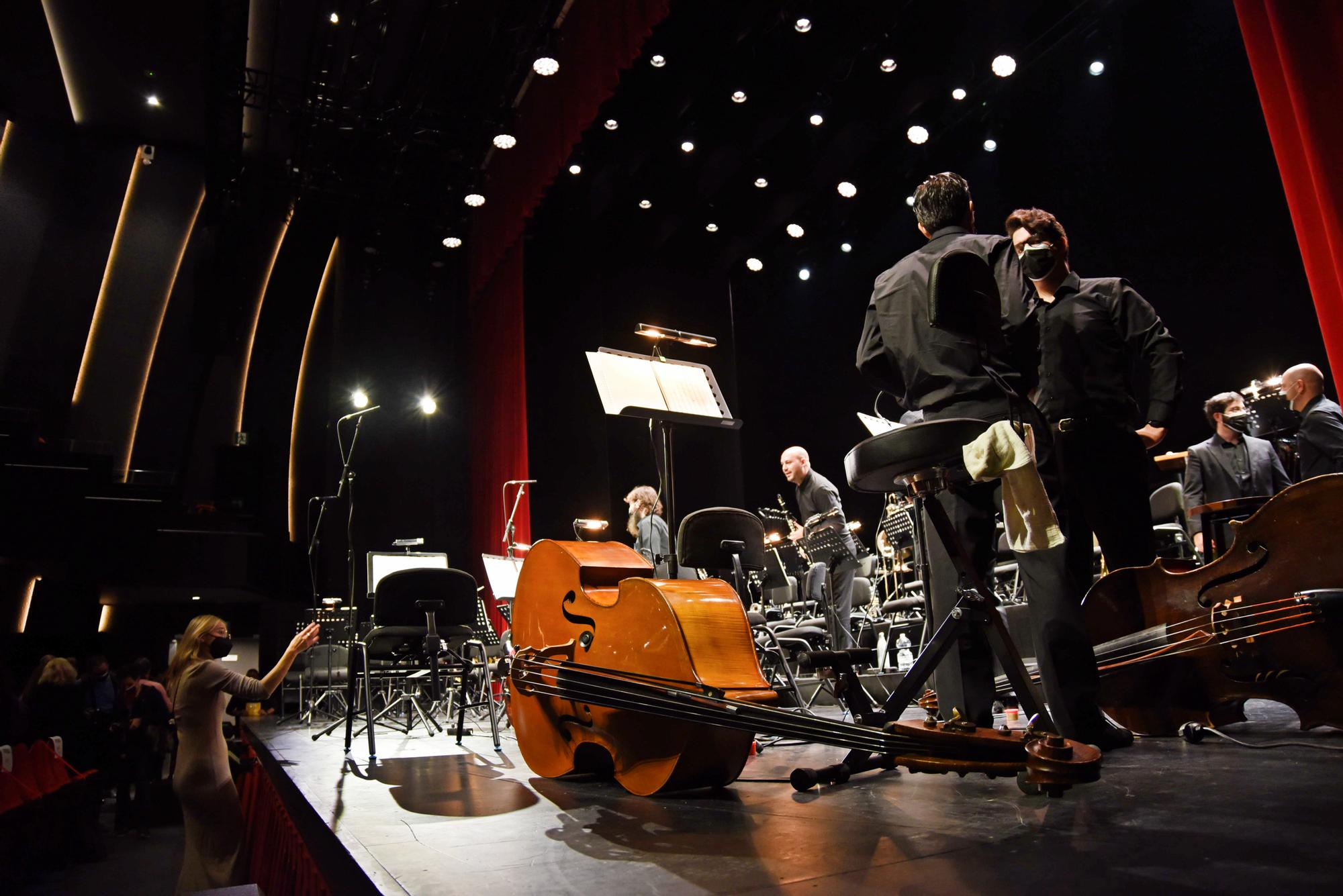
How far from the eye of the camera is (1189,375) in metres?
7.21

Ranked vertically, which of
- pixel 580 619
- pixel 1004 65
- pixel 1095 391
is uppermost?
pixel 1004 65

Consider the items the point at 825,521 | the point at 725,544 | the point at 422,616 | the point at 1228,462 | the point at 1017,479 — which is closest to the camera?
the point at 1017,479

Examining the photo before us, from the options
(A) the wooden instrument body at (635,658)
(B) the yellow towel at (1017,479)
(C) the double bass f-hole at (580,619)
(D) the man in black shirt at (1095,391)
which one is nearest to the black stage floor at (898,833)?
(A) the wooden instrument body at (635,658)

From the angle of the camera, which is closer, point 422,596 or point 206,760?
point 206,760

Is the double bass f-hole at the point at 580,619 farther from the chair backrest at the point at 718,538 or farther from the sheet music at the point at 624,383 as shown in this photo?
the chair backrest at the point at 718,538

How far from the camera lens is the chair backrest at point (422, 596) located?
4324mm

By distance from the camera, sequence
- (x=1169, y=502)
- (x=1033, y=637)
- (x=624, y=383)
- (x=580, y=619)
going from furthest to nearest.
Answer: (x=1169, y=502) → (x=624, y=383) → (x=580, y=619) → (x=1033, y=637)

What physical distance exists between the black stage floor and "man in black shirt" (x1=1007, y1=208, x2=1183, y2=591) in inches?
25.3

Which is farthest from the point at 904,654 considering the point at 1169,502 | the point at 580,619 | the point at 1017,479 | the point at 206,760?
the point at 1017,479

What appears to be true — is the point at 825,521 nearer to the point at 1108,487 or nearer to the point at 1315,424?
the point at 1315,424

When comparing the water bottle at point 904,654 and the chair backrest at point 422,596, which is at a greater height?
the chair backrest at point 422,596

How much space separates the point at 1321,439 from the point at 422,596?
→ 15.5 feet

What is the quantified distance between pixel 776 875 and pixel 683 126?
786 centimetres

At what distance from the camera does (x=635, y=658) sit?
2.25 m
